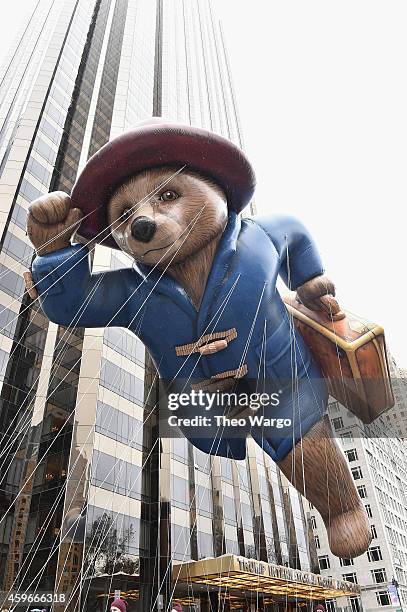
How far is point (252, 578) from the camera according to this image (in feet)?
49.8

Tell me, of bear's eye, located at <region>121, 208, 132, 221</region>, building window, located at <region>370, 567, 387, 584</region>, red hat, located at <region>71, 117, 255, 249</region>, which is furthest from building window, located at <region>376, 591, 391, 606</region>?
bear's eye, located at <region>121, 208, 132, 221</region>

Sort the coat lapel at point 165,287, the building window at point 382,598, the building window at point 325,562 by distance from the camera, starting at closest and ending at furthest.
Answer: the coat lapel at point 165,287, the building window at point 382,598, the building window at point 325,562

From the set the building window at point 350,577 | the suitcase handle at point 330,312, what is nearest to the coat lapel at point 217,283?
the suitcase handle at point 330,312

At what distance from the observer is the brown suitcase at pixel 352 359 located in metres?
5.24

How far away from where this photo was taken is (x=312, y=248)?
588 cm

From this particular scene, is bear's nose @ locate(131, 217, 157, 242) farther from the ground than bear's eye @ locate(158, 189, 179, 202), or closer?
closer

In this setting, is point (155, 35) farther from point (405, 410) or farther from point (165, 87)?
point (405, 410)

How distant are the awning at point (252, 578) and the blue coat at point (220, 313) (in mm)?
10281

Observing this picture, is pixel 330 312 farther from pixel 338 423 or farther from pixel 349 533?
pixel 349 533

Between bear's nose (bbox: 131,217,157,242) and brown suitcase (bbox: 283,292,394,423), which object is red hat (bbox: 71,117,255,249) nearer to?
bear's nose (bbox: 131,217,157,242)

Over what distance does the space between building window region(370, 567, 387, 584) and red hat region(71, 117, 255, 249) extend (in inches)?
1039

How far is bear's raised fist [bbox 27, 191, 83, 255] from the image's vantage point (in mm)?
4984

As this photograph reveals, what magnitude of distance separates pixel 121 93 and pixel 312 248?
2433 centimetres

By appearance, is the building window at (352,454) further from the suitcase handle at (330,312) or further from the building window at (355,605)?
the suitcase handle at (330,312)
